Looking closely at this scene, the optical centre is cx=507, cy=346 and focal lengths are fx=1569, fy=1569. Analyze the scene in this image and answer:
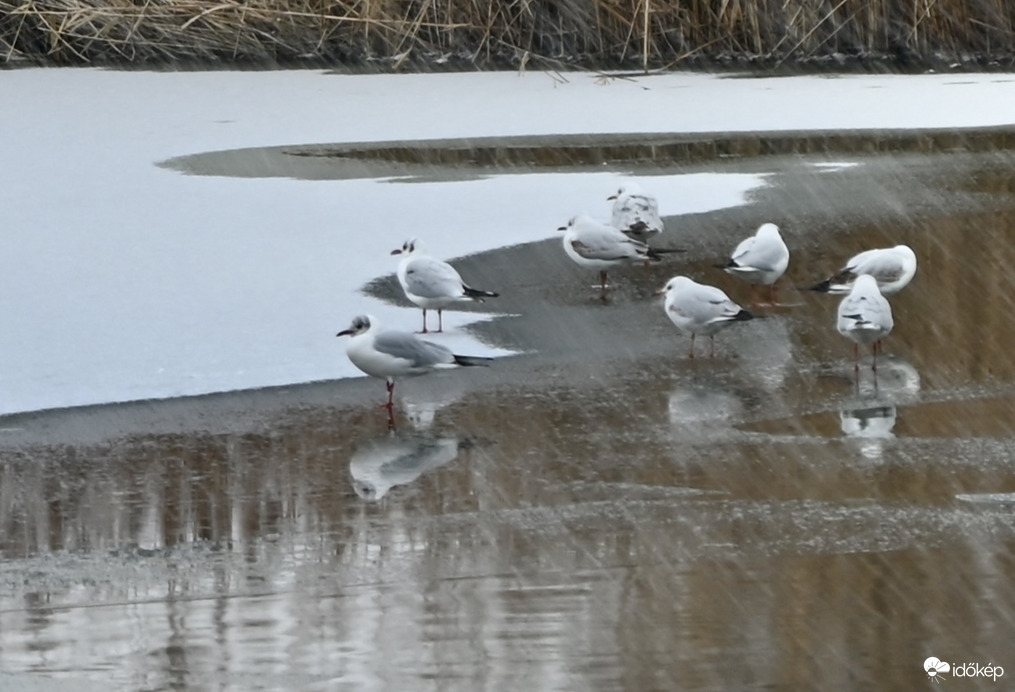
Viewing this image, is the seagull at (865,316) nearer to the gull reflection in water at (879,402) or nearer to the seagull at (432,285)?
the gull reflection in water at (879,402)

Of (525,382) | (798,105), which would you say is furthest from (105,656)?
(798,105)

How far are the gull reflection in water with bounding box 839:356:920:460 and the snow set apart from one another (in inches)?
66.2

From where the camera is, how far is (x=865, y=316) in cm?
611

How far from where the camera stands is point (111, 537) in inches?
176

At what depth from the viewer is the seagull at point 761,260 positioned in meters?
7.15

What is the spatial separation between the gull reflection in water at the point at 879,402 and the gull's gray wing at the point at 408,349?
149 cm

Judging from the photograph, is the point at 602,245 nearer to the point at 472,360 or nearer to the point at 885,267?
the point at 885,267

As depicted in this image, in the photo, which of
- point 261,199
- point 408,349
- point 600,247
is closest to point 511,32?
point 261,199

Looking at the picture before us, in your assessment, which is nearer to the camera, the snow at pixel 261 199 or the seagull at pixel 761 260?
the snow at pixel 261 199

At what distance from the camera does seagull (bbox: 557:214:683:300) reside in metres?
7.60

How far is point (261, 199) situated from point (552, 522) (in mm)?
5697

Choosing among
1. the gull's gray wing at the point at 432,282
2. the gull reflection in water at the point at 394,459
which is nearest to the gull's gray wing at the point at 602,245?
the gull's gray wing at the point at 432,282

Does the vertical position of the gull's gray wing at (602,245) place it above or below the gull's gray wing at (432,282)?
Result: above

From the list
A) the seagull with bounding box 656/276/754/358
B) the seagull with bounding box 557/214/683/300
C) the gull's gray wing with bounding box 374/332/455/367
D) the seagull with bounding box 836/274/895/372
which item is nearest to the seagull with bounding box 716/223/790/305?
the seagull with bounding box 557/214/683/300
